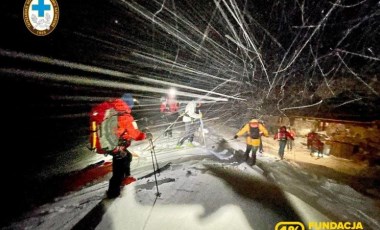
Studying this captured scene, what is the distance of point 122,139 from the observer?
526 centimetres

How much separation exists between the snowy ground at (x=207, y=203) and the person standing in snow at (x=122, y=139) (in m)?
0.28

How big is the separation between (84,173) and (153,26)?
3421 cm

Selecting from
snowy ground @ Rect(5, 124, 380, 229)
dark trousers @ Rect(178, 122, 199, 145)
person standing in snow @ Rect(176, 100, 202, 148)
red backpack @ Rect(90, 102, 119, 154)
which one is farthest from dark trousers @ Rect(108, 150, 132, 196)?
dark trousers @ Rect(178, 122, 199, 145)

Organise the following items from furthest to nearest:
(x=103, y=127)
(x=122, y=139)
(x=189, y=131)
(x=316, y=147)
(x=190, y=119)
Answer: (x=316, y=147)
(x=189, y=131)
(x=190, y=119)
(x=122, y=139)
(x=103, y=127)

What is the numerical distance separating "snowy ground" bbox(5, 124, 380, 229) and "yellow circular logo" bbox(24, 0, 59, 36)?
673 cm

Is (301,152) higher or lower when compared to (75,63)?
lower

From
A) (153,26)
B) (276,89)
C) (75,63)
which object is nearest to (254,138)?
(276,89)

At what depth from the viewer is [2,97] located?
1916 cm

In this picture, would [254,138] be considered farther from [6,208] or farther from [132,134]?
[6,208]

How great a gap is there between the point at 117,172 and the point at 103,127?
123 centimetres

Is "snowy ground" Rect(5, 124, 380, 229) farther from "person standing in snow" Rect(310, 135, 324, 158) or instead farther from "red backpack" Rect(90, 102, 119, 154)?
"person standing in snow" Rect(310, 135, 324, 158)

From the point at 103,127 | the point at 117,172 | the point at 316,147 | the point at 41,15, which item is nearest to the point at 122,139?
the point at 103,127

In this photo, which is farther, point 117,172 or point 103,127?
point 117,172

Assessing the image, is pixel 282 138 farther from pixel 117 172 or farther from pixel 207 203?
pixel 117 172
